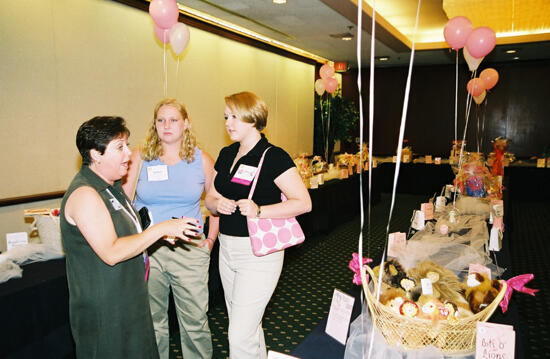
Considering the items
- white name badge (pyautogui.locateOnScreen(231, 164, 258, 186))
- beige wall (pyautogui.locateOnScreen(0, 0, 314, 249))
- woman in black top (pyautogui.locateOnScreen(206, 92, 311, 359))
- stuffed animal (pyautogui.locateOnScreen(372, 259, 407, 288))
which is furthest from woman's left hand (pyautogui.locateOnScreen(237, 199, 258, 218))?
beige wall (pyautogui.locateOnScreen(0, 0, 314, 249))

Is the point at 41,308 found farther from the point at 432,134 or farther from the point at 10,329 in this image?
the point at 432,134

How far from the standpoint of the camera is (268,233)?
1636 millimetres

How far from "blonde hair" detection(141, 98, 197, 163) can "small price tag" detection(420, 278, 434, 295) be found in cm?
120

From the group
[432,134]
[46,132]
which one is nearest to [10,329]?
[46,132]

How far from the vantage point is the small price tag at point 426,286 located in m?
1.37

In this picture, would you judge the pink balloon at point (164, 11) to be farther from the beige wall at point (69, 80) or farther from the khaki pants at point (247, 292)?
the khaki pants at point (247, 292)

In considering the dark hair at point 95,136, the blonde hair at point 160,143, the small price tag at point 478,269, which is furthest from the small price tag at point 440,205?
the dark hair at point 95,136

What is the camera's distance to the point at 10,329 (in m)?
1.67

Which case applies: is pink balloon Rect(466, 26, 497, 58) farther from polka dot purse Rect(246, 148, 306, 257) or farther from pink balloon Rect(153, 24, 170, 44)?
polka dot purse Rect(246, 148, 306, 257)

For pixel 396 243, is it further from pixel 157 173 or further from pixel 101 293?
pixel 101 293

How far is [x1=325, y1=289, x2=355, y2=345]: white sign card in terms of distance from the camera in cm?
129

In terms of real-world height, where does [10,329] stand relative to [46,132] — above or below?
below

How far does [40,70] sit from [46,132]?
0.52 metres

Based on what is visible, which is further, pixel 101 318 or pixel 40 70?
pixel 40 70
